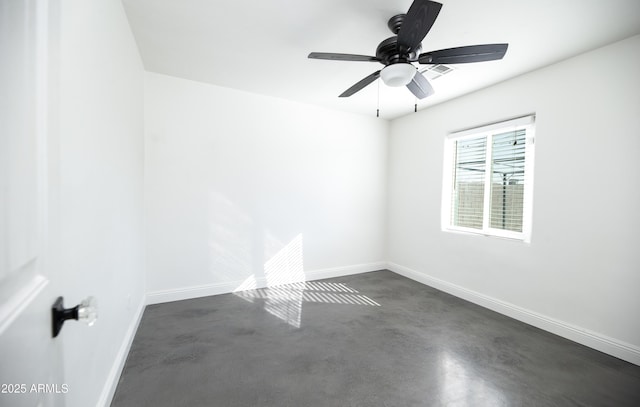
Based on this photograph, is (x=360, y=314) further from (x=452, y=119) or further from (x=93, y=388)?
(x=452, y=119)

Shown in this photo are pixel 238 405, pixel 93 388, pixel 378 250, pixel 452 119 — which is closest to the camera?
pixel 93 388

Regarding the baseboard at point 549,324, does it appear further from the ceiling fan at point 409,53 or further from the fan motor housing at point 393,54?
the fan motor housing at point 393,54

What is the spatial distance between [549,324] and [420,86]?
2.62 meters

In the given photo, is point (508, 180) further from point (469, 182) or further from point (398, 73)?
point (398, 73)

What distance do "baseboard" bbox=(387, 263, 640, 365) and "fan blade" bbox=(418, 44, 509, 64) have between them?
2.51 meters

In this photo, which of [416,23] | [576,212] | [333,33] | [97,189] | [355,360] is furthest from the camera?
[576,212]

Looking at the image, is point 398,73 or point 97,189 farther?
point 398,73

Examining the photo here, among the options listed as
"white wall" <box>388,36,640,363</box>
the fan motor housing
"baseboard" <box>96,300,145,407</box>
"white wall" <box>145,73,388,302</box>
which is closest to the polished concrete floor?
"baseboard" <box>96,300,145,407</box>

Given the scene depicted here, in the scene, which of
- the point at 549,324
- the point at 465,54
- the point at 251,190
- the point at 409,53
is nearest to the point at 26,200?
the point at 409,53

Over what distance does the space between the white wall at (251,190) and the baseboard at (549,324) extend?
1.42m

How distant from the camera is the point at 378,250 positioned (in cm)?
475

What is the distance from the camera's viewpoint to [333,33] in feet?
7.52

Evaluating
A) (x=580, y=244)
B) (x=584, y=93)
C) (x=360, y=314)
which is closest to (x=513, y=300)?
(x=580, y=244)

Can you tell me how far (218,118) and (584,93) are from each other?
3.80 metres
